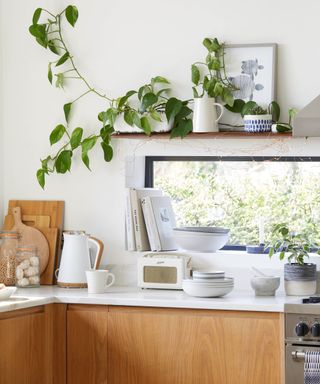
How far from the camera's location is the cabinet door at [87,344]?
4.28m

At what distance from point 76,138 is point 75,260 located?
65cm

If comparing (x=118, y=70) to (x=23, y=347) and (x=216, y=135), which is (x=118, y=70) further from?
(x=23, y=347)

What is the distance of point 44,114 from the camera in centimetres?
495

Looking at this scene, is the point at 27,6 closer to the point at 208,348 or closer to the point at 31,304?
the point at 31,304

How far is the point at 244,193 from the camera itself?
4977 millimetres

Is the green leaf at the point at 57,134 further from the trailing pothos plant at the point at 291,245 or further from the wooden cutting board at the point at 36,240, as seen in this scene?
the trailing pothos plant at the point at 291,245

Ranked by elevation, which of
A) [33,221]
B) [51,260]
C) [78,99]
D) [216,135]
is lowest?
[51,260]

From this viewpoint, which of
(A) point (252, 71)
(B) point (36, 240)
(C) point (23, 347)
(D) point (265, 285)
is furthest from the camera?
(B) point (36, 240)

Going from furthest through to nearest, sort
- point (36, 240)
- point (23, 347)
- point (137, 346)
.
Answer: point (36, 240) → point (137, 346) → point (23, 347)

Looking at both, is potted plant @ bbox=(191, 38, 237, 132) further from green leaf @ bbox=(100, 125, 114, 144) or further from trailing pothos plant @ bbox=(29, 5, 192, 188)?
green leaf @ bbox=(100, 125, 114, 144)

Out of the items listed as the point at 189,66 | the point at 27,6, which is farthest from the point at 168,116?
the point at 27,6

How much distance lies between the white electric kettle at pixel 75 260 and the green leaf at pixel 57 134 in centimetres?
51

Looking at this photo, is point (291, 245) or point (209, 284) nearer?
point (209, 284)

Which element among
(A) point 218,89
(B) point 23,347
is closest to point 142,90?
(A) point 218,89
